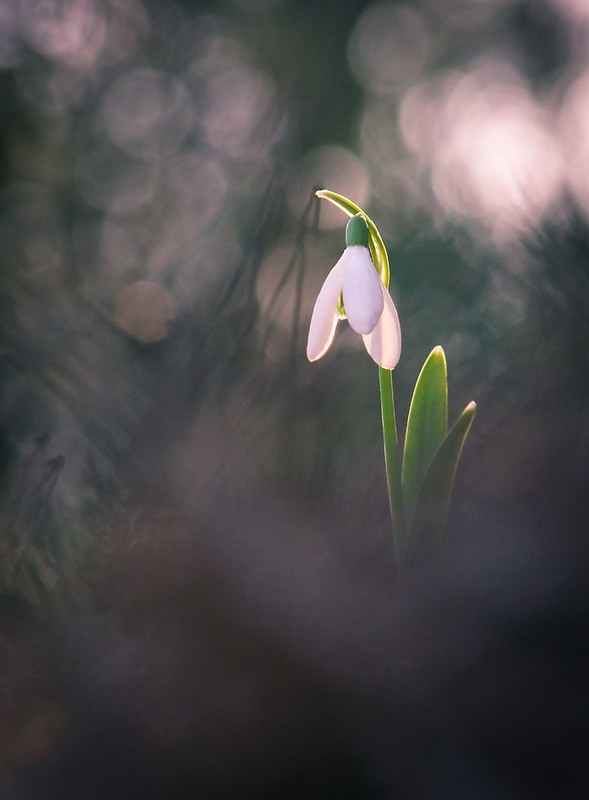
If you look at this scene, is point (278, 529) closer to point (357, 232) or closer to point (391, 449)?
point (391, 449)

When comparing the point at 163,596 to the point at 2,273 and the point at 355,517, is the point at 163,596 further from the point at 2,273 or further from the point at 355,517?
the point at 2,273

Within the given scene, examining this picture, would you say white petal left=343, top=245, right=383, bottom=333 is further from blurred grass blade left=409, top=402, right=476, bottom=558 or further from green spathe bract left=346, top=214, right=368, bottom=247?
blurred grass blade left=409, top=402, right=476, bottom=558

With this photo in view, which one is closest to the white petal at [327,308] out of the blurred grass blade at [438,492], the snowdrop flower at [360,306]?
the snowdrop flower at [360,306]

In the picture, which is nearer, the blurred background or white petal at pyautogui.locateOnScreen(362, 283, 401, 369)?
the blurred background

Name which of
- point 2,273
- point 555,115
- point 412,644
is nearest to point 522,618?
point 412,644

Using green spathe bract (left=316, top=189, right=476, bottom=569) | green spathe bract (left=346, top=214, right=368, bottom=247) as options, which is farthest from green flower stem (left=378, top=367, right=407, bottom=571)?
green spathe bract (left=346, top=214, right=368, bottom=247)

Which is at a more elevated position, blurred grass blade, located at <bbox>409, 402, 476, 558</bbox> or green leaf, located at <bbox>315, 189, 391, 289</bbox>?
green leaf, located at <bbox>315, 189, 391, 289</bbox>

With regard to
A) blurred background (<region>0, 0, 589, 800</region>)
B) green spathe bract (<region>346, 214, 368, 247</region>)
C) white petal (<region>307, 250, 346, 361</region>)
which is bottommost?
blurred background (<region>0, 0, 589, 800</region>)
